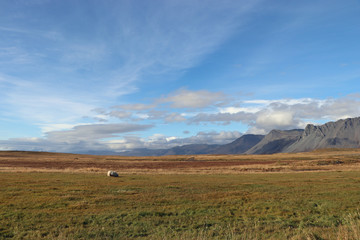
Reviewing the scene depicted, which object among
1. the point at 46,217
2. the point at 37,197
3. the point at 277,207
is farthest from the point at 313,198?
the point at 37,197

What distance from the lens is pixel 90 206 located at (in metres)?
21.8

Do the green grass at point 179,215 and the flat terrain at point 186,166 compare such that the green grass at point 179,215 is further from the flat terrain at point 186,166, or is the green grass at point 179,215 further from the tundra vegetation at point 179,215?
the flat terrain at point 186,166

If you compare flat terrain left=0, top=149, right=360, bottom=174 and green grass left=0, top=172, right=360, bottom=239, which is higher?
green grass left=0, top=172, right=360, bottom=239

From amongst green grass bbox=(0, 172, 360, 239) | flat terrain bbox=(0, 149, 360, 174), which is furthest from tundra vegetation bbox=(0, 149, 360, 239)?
flat terrain bbox=(0, 149, 360, 174)

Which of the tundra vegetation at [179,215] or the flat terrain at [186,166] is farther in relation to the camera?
the flat terrain at [186,166]

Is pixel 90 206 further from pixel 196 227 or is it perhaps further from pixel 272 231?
pixel 272 231

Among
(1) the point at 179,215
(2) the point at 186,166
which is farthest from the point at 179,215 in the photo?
(2) the point at 186,166

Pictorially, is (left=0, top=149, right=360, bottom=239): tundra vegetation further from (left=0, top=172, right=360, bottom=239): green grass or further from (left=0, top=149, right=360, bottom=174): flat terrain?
(left=0, top=149, right=360, bottom=174): flat terrain

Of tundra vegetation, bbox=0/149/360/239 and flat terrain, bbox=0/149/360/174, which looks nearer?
tundra vegetation, bbox=0/149/360/239

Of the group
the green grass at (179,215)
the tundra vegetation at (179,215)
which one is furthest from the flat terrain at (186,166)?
the green grass at (179,215)

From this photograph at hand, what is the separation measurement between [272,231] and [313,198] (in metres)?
11.9

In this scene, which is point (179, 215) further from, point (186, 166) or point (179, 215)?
point (186, 166)

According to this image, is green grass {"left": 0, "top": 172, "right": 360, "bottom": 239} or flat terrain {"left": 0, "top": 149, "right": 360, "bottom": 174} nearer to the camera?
green grass {"left": 0, "top": 172, "right": 360, "bottom": 239}

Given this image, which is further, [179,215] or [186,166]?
[186,166]
